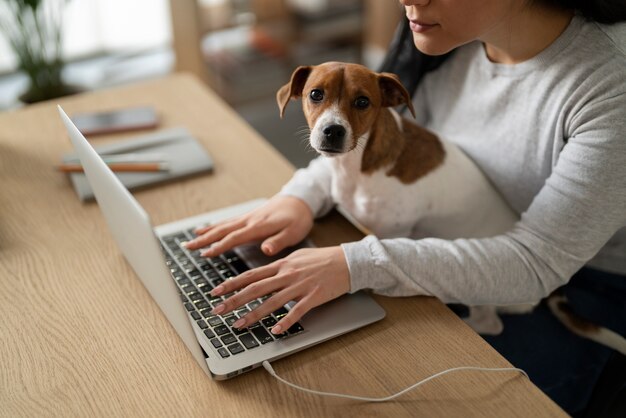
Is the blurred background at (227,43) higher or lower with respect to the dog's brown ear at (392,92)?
lower

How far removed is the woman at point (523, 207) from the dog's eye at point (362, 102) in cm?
14

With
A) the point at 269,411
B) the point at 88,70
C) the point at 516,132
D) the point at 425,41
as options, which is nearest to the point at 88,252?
the point at 269,411

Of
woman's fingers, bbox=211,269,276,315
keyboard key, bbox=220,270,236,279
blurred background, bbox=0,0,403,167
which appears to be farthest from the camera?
blurred background, bbox=0,0,403,167

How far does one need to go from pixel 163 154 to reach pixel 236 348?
1.83 ft

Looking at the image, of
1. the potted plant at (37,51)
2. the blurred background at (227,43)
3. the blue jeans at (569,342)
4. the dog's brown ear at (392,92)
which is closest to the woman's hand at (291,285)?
the dog's brown ear at (392,92)

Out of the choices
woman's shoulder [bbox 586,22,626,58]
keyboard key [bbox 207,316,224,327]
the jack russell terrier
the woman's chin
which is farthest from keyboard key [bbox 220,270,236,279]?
woman's shoulder [bbox 586,22,626,58]

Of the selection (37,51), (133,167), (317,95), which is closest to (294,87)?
(317,95)

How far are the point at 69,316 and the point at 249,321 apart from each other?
26 centimetres

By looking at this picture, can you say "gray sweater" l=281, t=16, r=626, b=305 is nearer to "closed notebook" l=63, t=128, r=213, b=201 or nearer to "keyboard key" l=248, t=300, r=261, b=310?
"keyboard key" l=248, t=300, r=261, b=310

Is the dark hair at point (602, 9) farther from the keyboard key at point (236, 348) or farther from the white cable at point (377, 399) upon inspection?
the keyboard key at point (236, 348)

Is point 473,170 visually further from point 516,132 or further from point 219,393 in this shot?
point 219,393

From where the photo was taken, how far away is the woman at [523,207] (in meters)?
0.87

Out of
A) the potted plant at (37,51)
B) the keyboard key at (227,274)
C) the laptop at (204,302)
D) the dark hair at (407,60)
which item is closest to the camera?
the laptop at (204,302)

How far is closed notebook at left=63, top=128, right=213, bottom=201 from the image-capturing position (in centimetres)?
115
